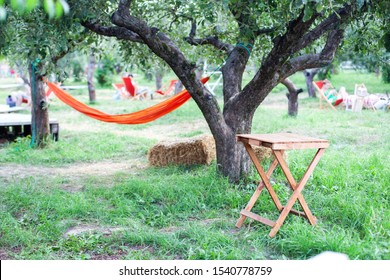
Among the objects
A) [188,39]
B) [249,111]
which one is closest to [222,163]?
[249,111]

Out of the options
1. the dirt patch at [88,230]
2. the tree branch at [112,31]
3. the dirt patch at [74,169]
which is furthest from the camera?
the dirt patch at [74,169]

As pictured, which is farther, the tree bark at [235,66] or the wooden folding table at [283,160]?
the tree bark at [235,66]

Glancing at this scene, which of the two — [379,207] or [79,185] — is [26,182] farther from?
[379,207]

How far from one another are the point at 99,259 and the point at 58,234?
544 mm

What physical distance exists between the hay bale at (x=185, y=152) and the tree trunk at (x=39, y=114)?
218cm

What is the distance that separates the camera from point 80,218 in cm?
406

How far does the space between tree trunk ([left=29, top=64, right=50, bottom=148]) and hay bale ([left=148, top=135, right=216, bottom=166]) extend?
2176 millimetres

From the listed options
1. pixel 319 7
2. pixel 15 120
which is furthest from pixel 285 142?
pixel 15 120

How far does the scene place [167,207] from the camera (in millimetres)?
4227

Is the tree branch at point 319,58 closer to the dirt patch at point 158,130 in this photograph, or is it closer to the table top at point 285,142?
the table top at point 285,142

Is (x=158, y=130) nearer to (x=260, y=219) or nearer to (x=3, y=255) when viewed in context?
(x=260, y=219)

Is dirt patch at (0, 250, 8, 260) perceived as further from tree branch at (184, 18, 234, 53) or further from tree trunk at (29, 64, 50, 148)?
tree trunk at (29, 64, 50, 148)

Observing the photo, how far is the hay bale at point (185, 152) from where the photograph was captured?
569 cm

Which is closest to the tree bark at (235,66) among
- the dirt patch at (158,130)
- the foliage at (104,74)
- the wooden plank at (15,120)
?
the dirt patch at (158,130)
